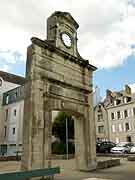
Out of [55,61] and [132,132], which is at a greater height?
[55,61]

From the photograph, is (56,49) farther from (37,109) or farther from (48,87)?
(37,109)

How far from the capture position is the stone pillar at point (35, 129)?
8.07 meters

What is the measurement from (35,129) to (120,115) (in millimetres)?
34464

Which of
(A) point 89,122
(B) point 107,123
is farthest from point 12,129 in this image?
(A) point 89,122

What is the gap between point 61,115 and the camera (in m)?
27.9

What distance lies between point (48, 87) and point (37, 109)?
3.89 feet

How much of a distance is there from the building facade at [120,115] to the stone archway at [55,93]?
28.7 m

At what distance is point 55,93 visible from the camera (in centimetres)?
960

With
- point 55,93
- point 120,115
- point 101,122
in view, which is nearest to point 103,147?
point 55,93

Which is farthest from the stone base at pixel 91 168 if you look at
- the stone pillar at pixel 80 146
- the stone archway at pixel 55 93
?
the stone pillar at pixel 80 146

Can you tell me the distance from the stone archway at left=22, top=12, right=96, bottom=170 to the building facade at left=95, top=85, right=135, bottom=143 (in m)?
28.7

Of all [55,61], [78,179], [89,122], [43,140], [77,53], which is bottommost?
[78,179]

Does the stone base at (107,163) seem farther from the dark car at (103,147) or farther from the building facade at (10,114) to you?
the building facade at (10,114)

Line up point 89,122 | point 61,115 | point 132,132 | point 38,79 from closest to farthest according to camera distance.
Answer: point 38,79, point 89,122, point 61,115, point 132,132
